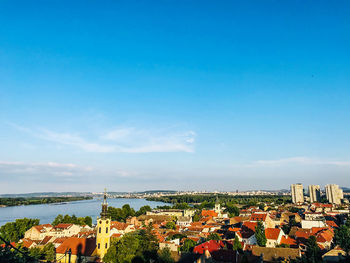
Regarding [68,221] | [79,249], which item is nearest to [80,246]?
[79,249]

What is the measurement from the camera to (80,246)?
91.8 feet

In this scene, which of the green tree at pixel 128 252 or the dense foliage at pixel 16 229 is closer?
the green tree at pixel 128 252

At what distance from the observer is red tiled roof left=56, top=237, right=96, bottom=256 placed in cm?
2714

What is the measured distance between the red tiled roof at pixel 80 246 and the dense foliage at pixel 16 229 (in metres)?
17.1

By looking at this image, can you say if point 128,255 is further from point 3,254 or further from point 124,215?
point 124,215

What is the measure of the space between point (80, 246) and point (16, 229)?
76.0 ft

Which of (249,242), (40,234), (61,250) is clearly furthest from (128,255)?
(40,234)

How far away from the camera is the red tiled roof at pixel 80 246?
27136 mm

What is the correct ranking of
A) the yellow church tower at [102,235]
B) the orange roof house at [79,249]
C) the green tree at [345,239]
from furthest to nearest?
1. the orange roof house at [79,249]
2. the green tree at [345,239]
3. the yellow church tower at [102,235]

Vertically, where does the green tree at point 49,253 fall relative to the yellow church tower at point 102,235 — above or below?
below

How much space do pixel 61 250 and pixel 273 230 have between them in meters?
27.1

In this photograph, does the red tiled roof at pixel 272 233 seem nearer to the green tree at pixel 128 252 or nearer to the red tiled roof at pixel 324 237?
the red tiled roof at pixel 324 237

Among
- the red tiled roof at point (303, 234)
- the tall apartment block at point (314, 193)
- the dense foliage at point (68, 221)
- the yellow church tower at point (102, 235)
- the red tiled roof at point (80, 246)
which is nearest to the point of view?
A: the yellow church tower at point (102, 235)

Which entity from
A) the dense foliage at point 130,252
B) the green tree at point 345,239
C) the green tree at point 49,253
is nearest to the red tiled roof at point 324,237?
the green tree at point 345,239
